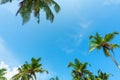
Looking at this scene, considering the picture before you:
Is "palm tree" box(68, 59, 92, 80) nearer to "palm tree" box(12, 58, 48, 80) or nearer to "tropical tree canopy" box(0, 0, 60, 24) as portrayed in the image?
Result: "palm tree" box(12, 58, 48, 80)

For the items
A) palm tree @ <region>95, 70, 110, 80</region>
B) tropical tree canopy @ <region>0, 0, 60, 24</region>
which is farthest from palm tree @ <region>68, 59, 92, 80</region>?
tropical tree canopy @ <region>0, 0, 60, 24</region>

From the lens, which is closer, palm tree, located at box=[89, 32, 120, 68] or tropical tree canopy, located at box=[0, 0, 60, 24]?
tropical tree canopy, located at box=[0, 0, 60, 24]

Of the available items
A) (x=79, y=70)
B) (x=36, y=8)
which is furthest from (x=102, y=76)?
(x=36, y=8)

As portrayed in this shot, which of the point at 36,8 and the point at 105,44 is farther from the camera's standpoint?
the point at 105,44

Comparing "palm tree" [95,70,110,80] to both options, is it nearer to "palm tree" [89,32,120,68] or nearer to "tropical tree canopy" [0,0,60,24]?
"palm tree" [89,32,120,68]

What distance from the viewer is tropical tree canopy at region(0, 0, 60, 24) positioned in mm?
25750

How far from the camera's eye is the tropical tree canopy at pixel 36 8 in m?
25.8

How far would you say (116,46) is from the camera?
43.1 metres

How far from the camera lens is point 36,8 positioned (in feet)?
84.6

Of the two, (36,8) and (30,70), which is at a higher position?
(30,70)

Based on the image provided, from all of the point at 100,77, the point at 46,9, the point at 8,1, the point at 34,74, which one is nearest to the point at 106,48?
the point at 100,77

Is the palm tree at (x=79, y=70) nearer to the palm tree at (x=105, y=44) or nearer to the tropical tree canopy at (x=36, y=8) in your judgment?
the palm tree at (x=105, y=44)

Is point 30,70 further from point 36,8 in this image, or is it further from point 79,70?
point 36,8

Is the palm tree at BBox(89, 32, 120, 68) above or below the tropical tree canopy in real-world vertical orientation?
above
